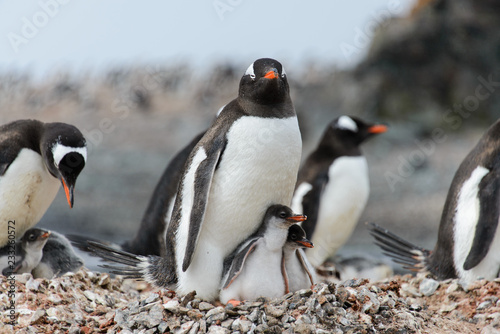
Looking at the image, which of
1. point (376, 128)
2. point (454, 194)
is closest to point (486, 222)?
point (454, 194)

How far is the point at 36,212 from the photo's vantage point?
167 inches

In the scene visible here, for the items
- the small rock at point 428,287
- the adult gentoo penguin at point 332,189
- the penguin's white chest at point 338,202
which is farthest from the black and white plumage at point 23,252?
the penguin's white chest at point 338,202

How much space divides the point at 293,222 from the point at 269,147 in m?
0.44

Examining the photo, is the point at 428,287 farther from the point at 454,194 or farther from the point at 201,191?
the point at 201,191

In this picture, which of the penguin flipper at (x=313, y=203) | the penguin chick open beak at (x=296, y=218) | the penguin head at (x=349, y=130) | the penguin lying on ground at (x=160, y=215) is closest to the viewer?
the penguin chick open beak at (x=296, y=218)

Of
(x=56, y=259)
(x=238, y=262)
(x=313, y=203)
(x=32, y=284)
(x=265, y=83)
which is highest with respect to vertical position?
(x=265, y=83)

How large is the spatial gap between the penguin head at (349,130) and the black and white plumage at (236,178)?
10.7 feet

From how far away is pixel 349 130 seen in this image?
682 cm

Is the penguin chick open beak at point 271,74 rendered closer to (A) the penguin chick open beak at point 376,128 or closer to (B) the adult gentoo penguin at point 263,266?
(B) the adult gentoo penguin at point 263,266

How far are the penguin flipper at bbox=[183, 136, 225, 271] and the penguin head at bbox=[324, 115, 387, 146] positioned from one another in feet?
11.3

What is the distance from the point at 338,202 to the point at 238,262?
3.25 m

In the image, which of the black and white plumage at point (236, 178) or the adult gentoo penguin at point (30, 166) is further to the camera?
the adult gentoo penguin at point (30, 166)

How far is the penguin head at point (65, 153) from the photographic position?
3.86 metres

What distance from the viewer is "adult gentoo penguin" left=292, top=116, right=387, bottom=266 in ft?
21.3
